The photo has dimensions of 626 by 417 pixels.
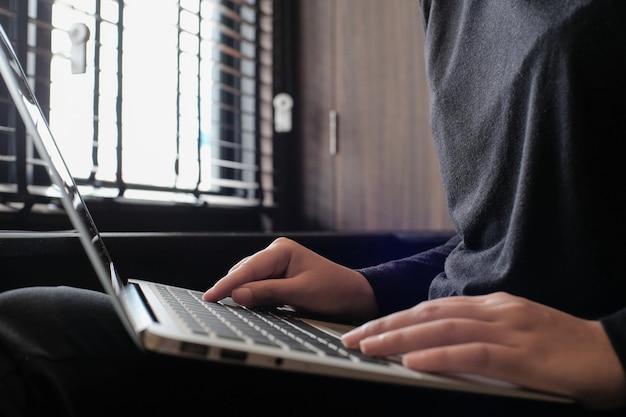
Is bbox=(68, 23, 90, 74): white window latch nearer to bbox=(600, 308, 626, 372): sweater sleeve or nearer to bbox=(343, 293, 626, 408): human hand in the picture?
bbox=(343, 293, 626, 408): human hand

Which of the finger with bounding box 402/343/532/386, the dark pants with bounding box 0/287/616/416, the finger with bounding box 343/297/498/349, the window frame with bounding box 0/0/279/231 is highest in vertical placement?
the window frame with bounding box 0/0/279/231

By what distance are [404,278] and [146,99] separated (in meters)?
1.06

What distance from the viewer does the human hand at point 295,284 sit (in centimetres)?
78

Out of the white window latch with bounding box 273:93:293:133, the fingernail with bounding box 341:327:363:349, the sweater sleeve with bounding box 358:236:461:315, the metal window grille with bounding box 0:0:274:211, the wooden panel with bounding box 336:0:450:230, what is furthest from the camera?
the white window latch with bounding box 273:93:293:133

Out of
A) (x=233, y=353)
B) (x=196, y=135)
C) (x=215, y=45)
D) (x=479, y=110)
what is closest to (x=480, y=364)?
(x=233, y=353)

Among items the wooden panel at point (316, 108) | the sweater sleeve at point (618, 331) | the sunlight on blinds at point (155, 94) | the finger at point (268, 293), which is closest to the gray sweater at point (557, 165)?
the sweater sleeve at point (618, 331)

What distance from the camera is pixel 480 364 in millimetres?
466

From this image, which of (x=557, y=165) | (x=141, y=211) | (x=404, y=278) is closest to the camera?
(x=557, y=165)

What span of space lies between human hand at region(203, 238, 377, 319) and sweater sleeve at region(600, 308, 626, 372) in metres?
0.40

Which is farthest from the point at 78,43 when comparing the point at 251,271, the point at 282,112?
the point at 282,112

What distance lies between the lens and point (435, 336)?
0.50 m

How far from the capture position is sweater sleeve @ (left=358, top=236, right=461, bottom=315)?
0.93 m

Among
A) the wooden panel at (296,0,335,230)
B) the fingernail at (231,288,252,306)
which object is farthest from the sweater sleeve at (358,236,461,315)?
the wooden panel at (296,0,335,230)

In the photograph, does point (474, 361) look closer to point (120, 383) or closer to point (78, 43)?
point (120, 383)
